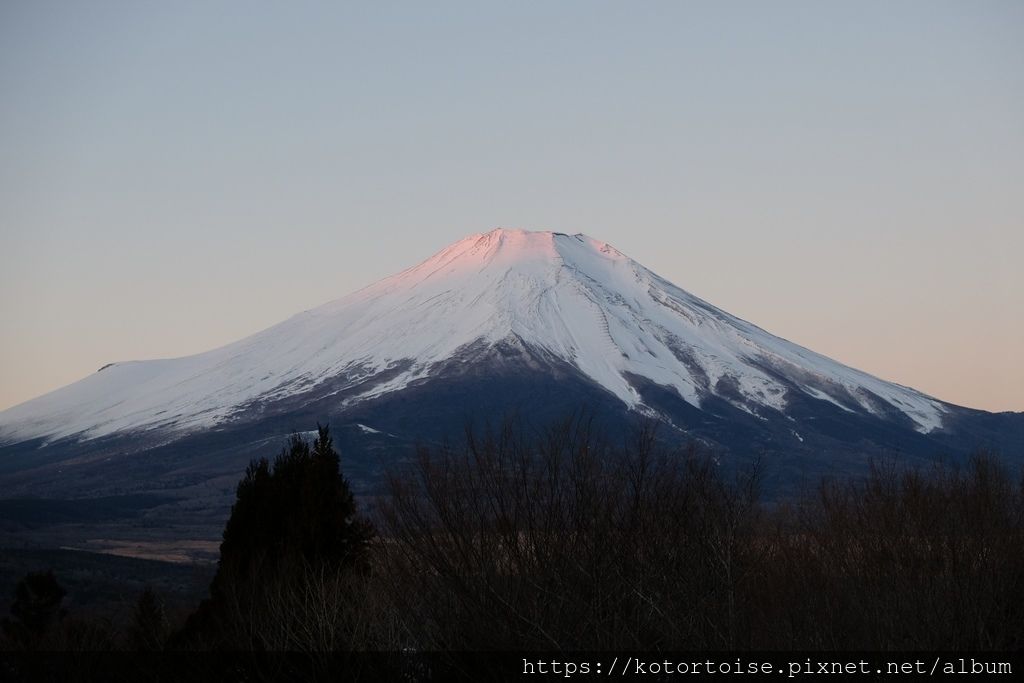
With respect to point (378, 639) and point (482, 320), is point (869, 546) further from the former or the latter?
point (482, 320)

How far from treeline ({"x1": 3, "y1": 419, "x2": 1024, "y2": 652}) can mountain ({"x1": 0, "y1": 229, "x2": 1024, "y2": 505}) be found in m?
93.0

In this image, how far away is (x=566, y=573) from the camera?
18.8m

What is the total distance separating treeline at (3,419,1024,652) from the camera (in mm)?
18438

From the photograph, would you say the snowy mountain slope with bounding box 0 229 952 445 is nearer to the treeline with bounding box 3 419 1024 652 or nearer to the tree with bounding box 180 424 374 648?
the tree with bounding box 180 424 374 648

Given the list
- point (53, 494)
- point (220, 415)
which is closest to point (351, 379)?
point (220, 415)

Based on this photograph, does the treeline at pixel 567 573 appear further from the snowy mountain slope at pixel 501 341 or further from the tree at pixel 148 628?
the snowy mountain slope at pixel 501 341

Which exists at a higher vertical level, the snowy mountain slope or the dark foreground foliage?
the snowy mountain slope

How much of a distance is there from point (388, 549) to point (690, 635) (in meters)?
5.54

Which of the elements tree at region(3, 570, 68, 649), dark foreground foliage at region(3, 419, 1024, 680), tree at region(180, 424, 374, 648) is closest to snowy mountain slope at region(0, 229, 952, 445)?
tree at region(3, 570, 68, 649)

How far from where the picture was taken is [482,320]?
6452 inches

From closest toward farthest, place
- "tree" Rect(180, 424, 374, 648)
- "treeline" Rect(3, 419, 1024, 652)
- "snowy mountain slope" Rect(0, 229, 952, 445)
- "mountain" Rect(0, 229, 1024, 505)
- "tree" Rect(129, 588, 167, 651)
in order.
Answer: "treeline" Rect(3, 419, 1024, 652)
"tree" Rect(180, 424, 374, 648)
"tree" Rect(129, 588, 167, 651)
"mountain" Rect(0, 229, 1024, 505)
"snowy mountain slope" Rect(0, 229, 952, 445)

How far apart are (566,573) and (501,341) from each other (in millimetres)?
138409

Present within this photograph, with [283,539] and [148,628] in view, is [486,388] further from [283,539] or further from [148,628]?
[148,628]

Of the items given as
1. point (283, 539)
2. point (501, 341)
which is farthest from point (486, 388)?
point (283, 539)
